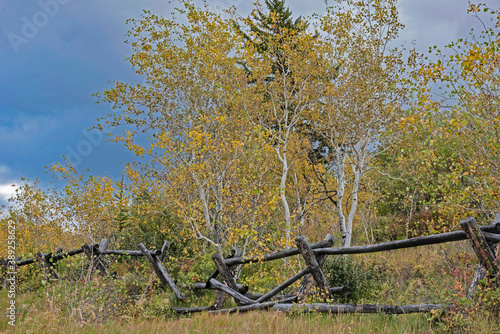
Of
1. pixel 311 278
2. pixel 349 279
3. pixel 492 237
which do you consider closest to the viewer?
pixel 492 237

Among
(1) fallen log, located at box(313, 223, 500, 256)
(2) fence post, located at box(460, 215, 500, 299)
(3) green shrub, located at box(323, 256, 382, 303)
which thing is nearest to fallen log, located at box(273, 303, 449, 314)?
(2) fence post, located at box(460, 215, 500, 299)

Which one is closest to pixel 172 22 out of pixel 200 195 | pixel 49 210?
pixel 200 195

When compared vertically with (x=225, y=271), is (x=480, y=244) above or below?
above

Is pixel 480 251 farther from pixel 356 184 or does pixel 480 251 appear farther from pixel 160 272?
pixel 356 184

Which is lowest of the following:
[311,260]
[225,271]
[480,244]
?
[225,271]

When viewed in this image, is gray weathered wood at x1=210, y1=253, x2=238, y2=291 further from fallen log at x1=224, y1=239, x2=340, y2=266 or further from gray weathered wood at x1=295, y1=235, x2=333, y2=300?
gray weathered wood at x1=295, y1=235, x2=333, y2=300

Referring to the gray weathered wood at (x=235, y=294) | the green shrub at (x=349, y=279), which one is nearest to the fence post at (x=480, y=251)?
the gray weathered wood at (x=235, y=294)

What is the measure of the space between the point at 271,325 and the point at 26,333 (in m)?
3.14

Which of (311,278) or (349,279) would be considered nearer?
(311,278)

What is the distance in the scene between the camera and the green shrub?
31.0 feet

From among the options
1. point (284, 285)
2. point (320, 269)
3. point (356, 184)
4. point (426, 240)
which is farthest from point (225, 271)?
point (356, 184)

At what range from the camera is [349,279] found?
9516 mm

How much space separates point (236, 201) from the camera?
35.4 ft

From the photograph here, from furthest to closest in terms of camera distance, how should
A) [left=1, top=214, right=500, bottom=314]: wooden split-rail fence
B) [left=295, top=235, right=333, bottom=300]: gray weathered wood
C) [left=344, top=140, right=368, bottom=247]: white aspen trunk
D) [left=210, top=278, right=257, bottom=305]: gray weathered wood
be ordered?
[left=344, top=140, right=368, bottom=247]: white aspen trunk → [left=210, top=278, right=257, bottom=305]: gray weathered wood → [left=295, top=235, right=333, bottom=300]: gray weathered wood → [left=1, top=214, right=500, bottom=314]: wooden split-rail fence
